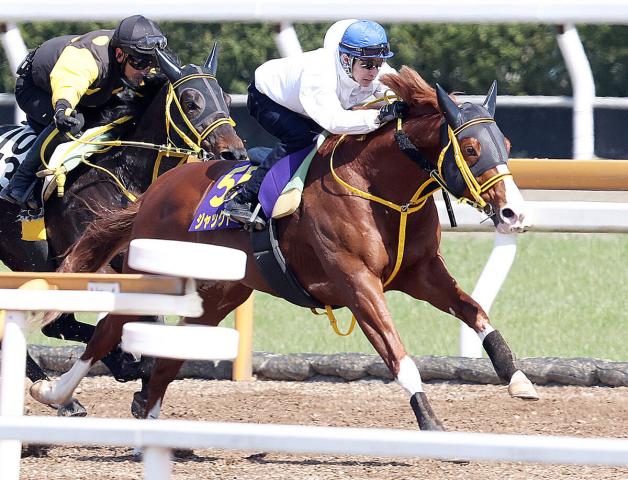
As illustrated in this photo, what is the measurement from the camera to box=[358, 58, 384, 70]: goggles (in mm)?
4887

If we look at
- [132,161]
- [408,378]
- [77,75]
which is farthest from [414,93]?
[77,75]

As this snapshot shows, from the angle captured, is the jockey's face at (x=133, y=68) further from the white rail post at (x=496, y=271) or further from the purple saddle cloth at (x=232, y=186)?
the white rail post at (x=496, y=271)

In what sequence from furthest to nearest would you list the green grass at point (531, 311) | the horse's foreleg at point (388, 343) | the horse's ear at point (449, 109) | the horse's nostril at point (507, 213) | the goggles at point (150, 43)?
the green grass at point (531, 311) < the goggles at point (150, 43) < the horse's ear at point (449, 109) < the horse's foreleg at point (388, 343) < the horse's nostril at point (507, 213)

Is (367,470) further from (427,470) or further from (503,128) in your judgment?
(503,128)

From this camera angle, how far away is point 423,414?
4.46m

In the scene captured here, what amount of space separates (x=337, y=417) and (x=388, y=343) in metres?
1.29

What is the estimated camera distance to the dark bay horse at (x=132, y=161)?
19.0ft

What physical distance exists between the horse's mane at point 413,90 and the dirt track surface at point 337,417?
1.31 m

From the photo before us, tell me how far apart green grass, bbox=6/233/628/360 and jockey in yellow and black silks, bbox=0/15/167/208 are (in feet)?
6.02

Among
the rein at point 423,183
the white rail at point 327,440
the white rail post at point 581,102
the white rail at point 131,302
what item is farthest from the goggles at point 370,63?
the white rail at point 327,440

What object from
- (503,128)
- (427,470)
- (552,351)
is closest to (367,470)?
(427,470)

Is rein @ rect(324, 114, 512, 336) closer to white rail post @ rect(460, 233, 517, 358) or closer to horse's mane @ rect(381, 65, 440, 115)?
horse's mane @ rect(381, 65, 440, 115)

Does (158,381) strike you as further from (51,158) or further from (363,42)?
(363,42)

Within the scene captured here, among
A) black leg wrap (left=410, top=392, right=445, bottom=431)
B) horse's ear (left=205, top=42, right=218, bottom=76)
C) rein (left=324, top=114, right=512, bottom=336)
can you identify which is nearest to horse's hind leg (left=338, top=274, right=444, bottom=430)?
black leg wrap (left=410, top=392, right=445, bottom=431)
